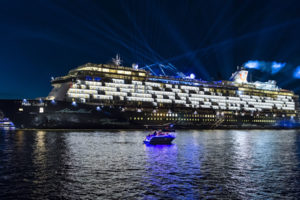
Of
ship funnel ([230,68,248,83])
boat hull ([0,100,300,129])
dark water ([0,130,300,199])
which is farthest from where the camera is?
ship funnel ([230,68,248,83])

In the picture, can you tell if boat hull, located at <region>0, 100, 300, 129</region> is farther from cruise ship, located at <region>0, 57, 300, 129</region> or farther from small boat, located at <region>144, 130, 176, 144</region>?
small boat, located at <region>144, 130, 176, 144</region>

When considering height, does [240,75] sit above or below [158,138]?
above

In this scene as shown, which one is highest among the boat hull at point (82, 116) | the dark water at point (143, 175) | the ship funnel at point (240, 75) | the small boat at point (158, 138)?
the ship funnel at point (240, 75)

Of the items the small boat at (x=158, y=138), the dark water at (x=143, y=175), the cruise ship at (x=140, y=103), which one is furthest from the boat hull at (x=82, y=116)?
the dark water at (x=143, y=175)

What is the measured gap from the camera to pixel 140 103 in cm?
8325

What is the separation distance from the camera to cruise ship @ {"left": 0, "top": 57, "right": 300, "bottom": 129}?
67062 mm

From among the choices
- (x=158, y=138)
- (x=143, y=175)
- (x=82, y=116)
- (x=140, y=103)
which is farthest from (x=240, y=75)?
(x=143, y=175)

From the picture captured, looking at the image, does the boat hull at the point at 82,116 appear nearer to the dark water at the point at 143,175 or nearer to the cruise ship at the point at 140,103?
the cruise ship at the point at 140,103

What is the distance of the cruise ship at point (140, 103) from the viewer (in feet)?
220

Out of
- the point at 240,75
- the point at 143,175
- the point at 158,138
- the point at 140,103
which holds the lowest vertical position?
the point at 143,175

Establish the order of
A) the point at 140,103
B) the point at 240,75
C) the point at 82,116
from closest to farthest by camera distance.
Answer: the point at 82,116
the point at 140,103
the point at 240,75

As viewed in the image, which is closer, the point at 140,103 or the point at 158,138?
the point at 158,138

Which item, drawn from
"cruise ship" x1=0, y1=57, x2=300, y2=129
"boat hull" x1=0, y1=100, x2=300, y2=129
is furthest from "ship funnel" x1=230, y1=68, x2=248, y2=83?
"boat hull" x1=0, y1=100, x2=300, y2=129

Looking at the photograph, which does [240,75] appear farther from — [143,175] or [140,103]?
[143,175]
